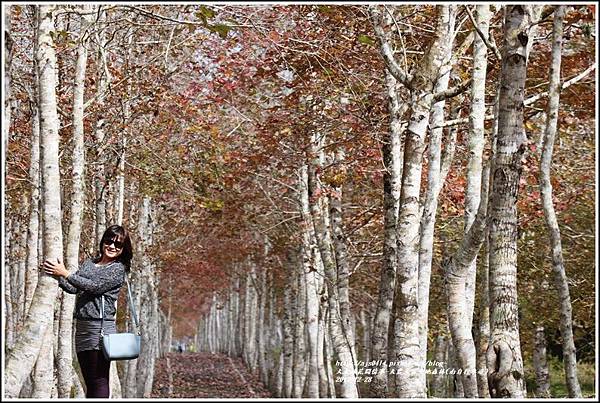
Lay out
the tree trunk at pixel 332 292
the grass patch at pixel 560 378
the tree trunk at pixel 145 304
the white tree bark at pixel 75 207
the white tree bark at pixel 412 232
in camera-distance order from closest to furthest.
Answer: the white tree bark at pixel 412 232 → the white tree bark at pixel 75 207 → the tree trunk at pixel 332 292 → the tree trunk at pixel 145 304 → the grass patch at pixel 560 378

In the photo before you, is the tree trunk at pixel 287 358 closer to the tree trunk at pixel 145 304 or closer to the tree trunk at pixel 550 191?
the tree trunk at pixel 145 304

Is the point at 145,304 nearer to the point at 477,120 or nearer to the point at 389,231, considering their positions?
the point at 389,231

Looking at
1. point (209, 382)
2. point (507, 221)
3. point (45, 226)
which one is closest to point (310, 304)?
point (45, 226)

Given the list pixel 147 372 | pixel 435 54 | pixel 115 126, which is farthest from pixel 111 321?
pixel 147 372

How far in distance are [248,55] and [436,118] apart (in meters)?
6.37

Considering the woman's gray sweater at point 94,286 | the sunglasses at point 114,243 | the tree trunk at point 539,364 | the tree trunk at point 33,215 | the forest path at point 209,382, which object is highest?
the tree trunk at point 33,215

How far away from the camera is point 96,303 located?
7844 millimetres

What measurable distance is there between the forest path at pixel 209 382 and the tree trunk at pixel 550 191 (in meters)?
23.0

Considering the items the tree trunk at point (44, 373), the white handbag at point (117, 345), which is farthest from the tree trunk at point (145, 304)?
the white handbag at point (117, 345)

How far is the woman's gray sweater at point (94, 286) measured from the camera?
765 centimetres

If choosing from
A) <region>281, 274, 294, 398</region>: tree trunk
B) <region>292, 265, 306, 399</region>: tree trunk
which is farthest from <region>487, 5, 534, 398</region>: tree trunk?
<region>281, 274, 294, 398</region>: tree trunk

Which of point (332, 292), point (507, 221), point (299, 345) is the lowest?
point (299, 345)

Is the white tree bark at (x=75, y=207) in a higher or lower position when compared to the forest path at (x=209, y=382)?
higher

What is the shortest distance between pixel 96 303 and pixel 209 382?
33.5 metres
